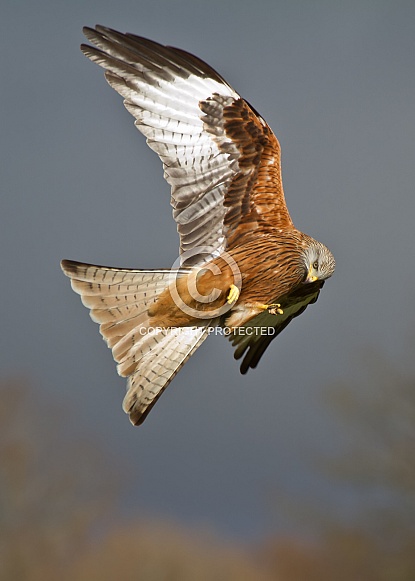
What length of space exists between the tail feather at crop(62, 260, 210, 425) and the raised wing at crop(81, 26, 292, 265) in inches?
21.2

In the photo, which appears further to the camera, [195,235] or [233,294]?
[195,235]

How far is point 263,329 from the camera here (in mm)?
11656

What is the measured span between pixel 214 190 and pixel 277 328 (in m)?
1.55

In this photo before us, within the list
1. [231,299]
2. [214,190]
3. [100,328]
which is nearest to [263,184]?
[214,190]

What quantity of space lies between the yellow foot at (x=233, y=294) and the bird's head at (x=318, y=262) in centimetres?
64

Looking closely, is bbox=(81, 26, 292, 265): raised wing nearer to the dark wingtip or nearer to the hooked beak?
the hooked beak

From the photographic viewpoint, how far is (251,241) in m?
10.8

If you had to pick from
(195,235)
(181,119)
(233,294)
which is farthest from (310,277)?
(181,119)

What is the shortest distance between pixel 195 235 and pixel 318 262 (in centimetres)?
124

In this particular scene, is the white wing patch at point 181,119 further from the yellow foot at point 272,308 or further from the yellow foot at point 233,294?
the yellow foot at point 272,308

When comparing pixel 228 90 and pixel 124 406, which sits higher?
pixel 228 90

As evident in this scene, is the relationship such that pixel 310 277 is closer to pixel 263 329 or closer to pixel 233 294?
pixel 233 294

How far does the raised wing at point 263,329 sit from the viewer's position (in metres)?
11.2

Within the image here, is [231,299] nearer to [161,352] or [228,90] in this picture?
[161,352]
